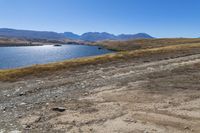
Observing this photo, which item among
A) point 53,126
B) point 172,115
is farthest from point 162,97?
point 53,126

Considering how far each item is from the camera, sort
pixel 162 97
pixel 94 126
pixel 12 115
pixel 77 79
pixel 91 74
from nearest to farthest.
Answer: pixel 94 126 → pixel 12 115 → pixel 162 97 → pixel 77 79 → pixel 91 74

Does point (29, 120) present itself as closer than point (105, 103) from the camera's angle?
Yes

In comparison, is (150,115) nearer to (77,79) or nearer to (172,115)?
(172,115)

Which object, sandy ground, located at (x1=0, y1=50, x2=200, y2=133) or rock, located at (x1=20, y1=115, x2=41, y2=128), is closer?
sandy ground, located at (x1=0, y1=50, x2=200, y2=133)

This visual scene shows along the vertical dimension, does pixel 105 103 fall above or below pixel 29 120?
above

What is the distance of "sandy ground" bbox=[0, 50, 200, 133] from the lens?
16.3 metres

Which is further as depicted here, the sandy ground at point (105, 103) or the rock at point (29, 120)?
the rock at point (29, 120)

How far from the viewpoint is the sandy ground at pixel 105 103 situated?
16.3 m

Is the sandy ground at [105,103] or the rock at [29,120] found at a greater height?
the sandy ground at [105,103]

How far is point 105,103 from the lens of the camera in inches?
834

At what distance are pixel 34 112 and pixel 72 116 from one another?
10.7ft

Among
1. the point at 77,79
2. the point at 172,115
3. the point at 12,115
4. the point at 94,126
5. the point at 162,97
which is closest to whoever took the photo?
the point at 94,126

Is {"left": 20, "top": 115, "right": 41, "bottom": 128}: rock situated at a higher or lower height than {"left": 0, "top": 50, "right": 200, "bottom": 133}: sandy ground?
lower

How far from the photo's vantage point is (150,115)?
17.9 m
